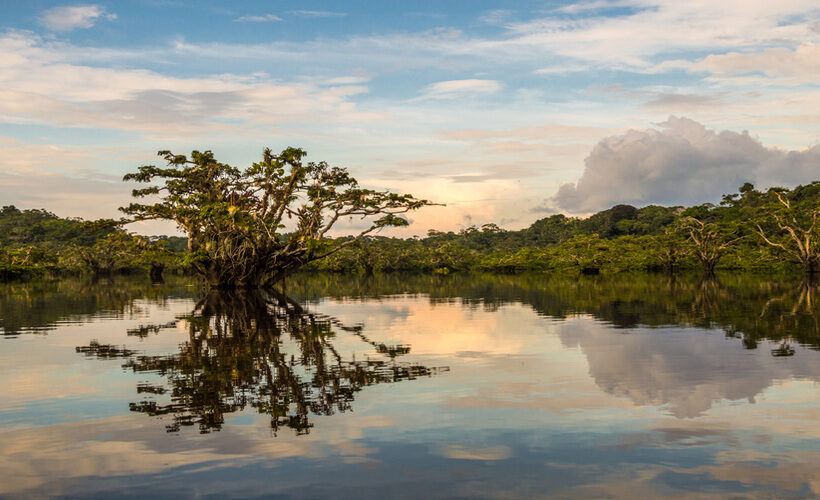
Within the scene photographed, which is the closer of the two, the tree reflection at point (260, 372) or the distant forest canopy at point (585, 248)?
the tree reflection at point (260, 372)

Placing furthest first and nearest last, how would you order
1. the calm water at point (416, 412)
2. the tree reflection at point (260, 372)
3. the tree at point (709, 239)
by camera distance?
the tree at point (709, 239) < the tree reflection at point (260, 372) < the calm water at point (416, 412)

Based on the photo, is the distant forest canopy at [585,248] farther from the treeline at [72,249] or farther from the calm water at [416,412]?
the calm water at [416,412]

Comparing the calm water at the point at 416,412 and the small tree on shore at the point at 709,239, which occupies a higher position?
the small tree on shore at the point at 709,239

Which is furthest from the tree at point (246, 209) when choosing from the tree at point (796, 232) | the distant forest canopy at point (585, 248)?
the tree at point (796, 232)

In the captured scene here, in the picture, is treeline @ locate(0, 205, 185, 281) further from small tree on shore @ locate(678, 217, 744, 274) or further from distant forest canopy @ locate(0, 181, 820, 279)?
small tree on shore @ locate(678, 217, 744, 274)

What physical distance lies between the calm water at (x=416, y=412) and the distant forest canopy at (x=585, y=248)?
23.3 meters

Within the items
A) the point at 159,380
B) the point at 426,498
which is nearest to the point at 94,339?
the point at 159,380

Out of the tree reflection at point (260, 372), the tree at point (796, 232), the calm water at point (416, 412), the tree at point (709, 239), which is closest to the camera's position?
the calm water at point (416, 412)

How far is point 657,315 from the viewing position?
22.0 metres

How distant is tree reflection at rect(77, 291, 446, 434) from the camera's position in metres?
9.01

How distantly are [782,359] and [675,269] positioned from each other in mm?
68081

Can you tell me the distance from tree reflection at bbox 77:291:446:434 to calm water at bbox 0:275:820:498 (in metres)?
0.06

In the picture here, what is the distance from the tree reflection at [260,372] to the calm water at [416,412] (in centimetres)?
6

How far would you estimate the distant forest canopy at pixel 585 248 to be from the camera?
191ft
